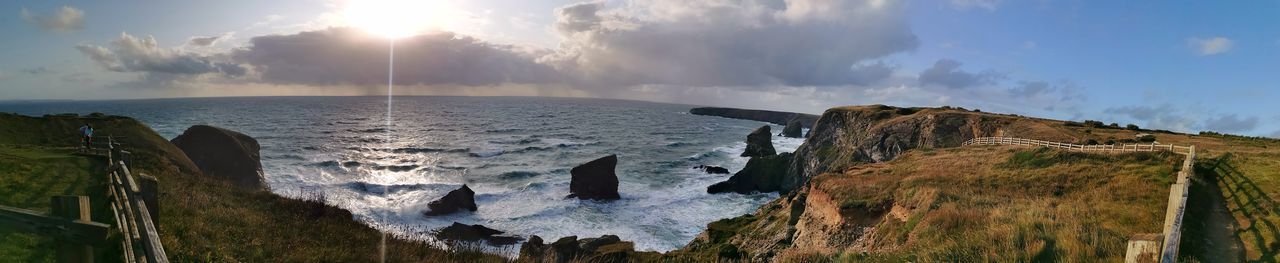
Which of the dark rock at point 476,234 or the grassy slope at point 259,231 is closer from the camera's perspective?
the grassy slope at point 259,231

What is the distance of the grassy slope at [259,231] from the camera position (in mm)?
9664

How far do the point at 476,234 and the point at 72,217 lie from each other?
85.4 feet

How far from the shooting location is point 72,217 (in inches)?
166

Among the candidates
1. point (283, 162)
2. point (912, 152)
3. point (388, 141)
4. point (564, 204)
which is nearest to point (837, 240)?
point (912, 152)

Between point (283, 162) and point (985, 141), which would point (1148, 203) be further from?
point (283, 162)

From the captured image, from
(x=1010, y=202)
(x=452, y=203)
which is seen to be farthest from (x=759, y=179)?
(x=1010, y=202)

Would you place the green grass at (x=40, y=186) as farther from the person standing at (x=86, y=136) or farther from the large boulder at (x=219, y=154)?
the large boulder at (x=219, y=154)

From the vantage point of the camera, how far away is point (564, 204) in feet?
126

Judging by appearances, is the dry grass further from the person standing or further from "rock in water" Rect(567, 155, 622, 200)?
the person standing

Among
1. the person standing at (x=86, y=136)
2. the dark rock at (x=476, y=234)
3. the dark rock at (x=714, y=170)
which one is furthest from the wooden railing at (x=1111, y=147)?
the person standing at (x=86, y=136)

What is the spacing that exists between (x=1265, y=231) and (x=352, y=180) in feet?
165

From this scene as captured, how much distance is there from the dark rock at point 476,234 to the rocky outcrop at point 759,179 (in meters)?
20.2

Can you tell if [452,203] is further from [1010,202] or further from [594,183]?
[1010,202]

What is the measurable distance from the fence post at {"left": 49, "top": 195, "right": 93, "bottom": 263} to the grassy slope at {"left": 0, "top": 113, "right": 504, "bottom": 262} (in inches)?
201
